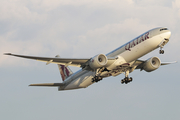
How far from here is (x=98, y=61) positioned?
44.5m

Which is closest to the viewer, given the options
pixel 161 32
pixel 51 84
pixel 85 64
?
pixel 161 32

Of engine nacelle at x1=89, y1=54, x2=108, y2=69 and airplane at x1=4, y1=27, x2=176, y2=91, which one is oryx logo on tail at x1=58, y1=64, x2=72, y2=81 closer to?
airplane at x1=4, y1=27, x2=176, y2=91

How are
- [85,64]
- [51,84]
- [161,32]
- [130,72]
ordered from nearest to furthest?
1. [161,32]
2. [85,64]
3. [130,72]
4. [51,84]

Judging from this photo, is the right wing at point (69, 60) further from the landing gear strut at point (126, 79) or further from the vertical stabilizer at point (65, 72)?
the vertical stabilizer at point (65, 72)

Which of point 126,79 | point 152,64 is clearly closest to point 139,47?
point 152,64

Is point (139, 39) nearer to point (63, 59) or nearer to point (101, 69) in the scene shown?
point (101, 69)

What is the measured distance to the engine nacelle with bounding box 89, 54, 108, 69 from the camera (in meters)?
44.5

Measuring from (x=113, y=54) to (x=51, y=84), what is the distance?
12.9 metres

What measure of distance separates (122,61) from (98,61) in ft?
11.3

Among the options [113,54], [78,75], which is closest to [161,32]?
[113,54]

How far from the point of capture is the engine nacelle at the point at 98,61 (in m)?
44.5

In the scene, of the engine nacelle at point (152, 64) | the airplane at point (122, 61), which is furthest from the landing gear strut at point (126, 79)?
the engine nacelle at point (152, 64)

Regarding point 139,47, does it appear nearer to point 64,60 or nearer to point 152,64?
point 152,64

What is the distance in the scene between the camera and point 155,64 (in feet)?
163
